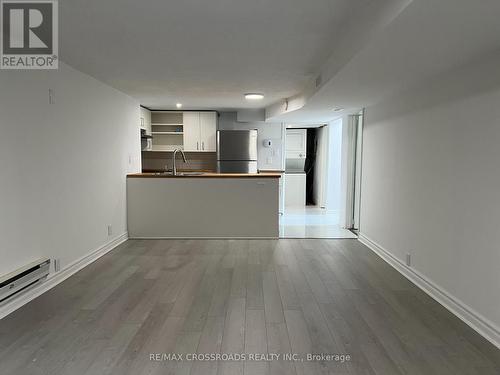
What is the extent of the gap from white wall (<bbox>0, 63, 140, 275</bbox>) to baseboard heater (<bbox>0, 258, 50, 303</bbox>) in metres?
0.07

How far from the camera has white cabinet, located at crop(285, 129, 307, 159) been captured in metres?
8.99

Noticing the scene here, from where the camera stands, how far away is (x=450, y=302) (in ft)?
9.37

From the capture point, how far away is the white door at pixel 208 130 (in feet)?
23.5

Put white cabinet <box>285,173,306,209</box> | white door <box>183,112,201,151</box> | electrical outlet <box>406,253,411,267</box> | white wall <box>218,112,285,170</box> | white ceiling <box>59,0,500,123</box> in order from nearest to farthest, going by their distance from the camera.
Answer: white ceiling <box>59,0,500,123</box>
electrical outlet <box>406,253,411,267</box>
white door <box>183,112,201,151</box>
white wall <box>218,112,285,170</box>
white cabinet <box>285,173,306,209</box>

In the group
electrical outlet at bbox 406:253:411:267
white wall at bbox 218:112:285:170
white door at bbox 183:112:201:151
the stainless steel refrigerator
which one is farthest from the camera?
white wall at bbox 218:112:285:170

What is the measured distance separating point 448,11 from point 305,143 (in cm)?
735

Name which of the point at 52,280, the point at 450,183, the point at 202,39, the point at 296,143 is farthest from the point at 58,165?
the point at 296,143

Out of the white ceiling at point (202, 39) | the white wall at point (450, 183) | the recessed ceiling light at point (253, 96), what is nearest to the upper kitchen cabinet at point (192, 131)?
the recessed ceiling light at point (253, 96)

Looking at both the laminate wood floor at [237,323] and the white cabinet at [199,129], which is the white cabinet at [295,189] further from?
the laminate wood floor at [237,323]

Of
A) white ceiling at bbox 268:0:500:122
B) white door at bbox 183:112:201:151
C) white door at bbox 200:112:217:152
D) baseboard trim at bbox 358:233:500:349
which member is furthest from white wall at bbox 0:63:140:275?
baseboard trim at bbox 358:233:500:349

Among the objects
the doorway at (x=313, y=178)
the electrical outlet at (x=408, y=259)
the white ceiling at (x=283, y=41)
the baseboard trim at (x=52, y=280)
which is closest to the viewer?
the white ceiling at (x=283, y=41)

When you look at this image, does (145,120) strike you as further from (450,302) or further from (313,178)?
(450,302)

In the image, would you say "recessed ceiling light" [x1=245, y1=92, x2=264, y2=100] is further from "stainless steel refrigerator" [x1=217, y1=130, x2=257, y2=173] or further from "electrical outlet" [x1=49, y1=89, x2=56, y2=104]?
"electrical outlet" [x1=49, y1=89, x2=56, y2=104]

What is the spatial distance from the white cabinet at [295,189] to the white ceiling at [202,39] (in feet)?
14.7
